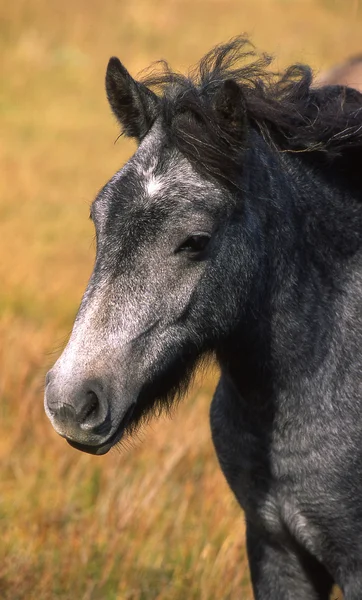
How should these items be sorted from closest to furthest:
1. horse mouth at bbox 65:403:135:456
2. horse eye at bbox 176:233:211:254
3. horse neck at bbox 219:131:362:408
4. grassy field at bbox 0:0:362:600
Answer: horse mouth at bbox 65:403:135:456 → horse eye at bbox 176:233:211:254 → horse neck at bbox 219:131:362:408 → grassy field at bbox 0:0:362:600

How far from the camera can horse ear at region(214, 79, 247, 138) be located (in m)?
3.37

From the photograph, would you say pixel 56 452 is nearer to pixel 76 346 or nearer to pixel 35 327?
pixel 35 327

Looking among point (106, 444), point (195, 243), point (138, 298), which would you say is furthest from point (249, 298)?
point (106, 444)

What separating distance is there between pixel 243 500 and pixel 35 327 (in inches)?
213

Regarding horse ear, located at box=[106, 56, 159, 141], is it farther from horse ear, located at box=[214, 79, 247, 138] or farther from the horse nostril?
the horse nostril

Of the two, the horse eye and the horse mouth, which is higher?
the horse eye

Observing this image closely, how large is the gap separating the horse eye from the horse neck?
1.06 ft

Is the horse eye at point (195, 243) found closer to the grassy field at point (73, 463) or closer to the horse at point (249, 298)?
the horse at point (249, 298)

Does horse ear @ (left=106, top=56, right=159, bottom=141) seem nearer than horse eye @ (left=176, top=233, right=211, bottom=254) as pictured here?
No

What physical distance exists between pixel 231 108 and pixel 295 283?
30.2 inches

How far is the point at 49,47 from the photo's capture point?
1041 inches

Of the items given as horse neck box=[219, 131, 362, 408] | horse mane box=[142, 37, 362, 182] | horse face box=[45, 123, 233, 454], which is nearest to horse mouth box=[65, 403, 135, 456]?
horse face box=[45, 123, 233, 454]

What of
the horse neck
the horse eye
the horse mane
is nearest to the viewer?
the horse eye

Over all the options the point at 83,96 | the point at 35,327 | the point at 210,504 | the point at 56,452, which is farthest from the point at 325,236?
the point at 83,96
